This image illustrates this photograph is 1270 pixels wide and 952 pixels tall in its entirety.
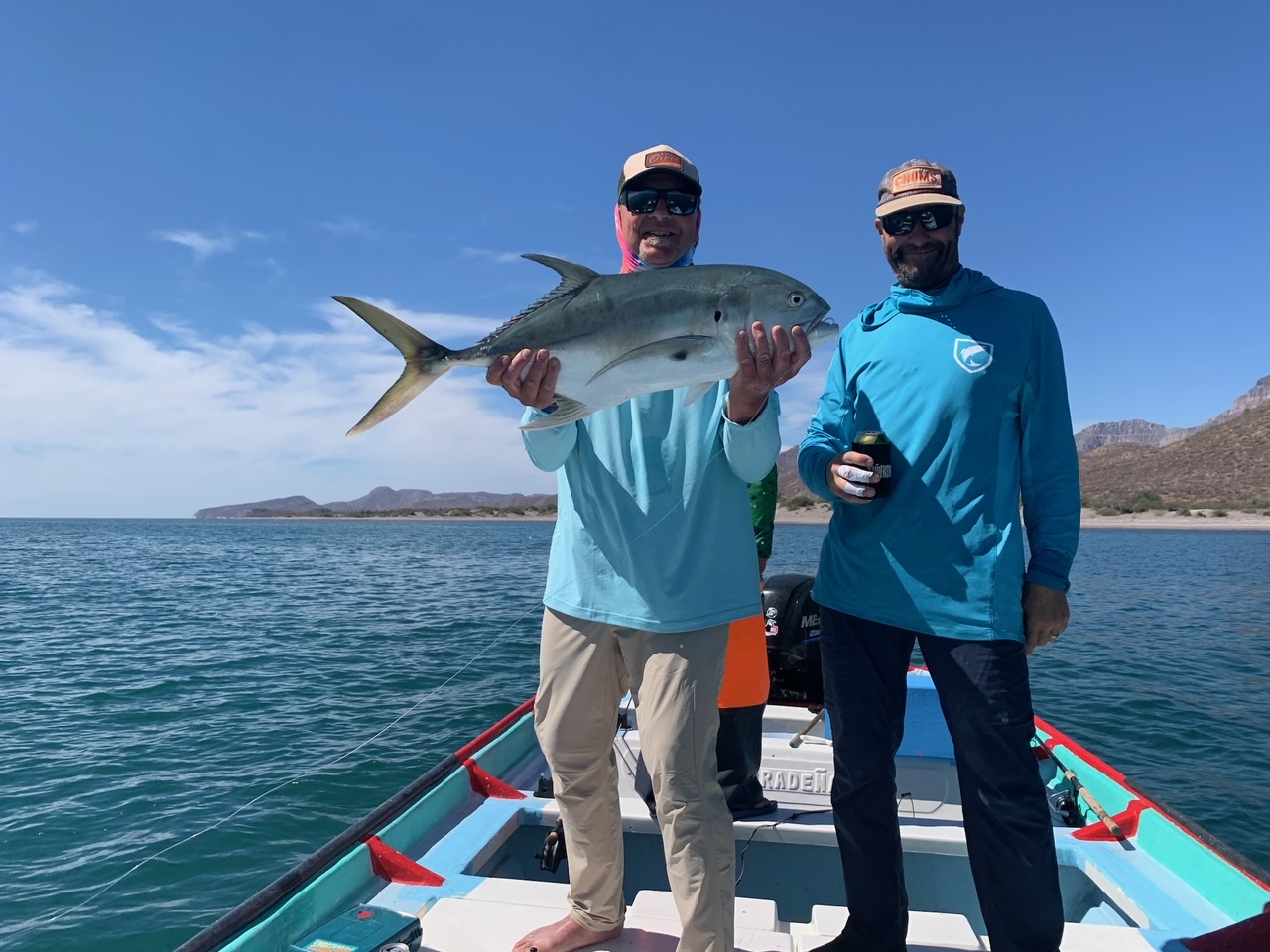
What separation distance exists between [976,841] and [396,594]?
83.3 feet

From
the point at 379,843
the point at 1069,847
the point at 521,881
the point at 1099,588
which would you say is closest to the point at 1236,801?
the point at 1069,847

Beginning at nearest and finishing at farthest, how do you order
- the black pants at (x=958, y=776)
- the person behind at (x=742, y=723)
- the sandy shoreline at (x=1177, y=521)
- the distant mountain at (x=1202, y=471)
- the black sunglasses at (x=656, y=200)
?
the black pants at (x=958, y=776)
the black sunglasses at (x=656, y=200)
the person behind at (x=742, y=723)
the sandy shoreline at (x=1177, y=521)
the distant mountain at (x=1202, y=471)

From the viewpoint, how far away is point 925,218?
2830 mm

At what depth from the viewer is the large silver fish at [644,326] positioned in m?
2.62

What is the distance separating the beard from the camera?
2.87 m

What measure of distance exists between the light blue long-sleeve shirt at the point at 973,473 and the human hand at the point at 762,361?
0.56 metres

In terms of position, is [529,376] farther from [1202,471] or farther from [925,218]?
[1202,471]

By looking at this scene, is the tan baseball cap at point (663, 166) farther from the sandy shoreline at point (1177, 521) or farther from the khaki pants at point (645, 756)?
the sandy shoreline at point (1177, 521)

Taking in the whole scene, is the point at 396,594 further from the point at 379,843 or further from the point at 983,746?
the point at 983,746

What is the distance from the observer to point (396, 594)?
26062 millimetres

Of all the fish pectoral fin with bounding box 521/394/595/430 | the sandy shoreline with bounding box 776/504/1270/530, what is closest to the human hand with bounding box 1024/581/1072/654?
the fish pectoral fin with bounding box 521/394/595/430

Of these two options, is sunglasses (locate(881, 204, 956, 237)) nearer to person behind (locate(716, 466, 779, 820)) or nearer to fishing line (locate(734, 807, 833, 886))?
person behind (locate(716, 466, 779, 820))

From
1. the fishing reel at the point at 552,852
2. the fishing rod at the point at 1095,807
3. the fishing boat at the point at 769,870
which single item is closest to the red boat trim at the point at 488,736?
the fishing boat at the point at 769,870

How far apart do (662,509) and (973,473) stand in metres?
1.11
